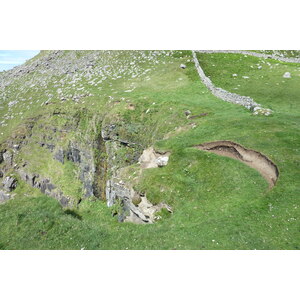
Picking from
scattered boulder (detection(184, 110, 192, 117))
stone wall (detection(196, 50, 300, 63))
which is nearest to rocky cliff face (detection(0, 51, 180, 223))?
scattered boulder (detection(184, 110, 192, 117))

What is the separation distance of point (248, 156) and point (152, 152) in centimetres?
1293

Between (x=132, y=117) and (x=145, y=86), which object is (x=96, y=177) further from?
(x=145, y=86)

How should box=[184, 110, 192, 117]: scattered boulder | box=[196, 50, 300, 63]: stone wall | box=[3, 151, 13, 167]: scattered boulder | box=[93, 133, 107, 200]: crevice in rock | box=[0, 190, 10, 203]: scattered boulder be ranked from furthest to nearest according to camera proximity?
box=[196, 50, 300, 63]: stone wall, box=[3, 151, 13, 167]: scattered boulder, box=[0, 190, 10, 203]: scattered boulder, box=[93, 133, 107, 200]: crevice in rock, box=[184, 110, 192, 117]: scattered boulder

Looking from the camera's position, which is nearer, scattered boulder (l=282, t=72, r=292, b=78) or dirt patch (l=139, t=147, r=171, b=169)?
dirt patch (l=139, t=147, r=171, b=169)

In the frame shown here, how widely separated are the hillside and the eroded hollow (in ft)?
0.39

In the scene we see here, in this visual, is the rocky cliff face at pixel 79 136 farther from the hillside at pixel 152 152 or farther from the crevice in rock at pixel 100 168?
the hillside at pixel 152 152

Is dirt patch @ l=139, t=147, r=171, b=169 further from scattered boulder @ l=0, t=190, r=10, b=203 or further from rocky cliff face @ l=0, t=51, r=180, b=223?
scattered boulder @ l=0, t=190, r=10, b=203

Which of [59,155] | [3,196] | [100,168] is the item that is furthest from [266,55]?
[3,196]

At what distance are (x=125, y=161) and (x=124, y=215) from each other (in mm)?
14317

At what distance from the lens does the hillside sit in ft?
62.5

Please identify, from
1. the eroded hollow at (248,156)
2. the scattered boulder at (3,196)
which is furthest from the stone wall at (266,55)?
the scattered boulder at (3,196)

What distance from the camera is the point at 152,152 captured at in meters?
31.9

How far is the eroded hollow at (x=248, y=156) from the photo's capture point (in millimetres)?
21737

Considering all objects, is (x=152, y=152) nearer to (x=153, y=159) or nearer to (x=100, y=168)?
(x=153, y=159)
